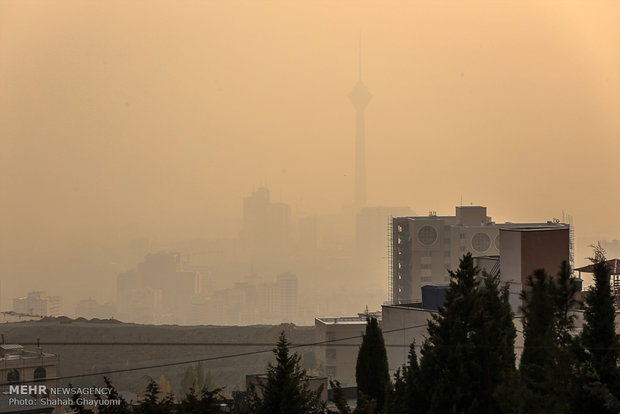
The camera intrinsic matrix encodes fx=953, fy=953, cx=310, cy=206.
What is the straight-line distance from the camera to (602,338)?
65.4 feet

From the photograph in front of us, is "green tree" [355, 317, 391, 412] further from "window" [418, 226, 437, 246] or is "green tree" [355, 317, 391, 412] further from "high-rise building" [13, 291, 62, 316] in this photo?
"high-rise building" [13, 291, 62, 316]

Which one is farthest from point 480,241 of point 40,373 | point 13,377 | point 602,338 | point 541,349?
point 602,338

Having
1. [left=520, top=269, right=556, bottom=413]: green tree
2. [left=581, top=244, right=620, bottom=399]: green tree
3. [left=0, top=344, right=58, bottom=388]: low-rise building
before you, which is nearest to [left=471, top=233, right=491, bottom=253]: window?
[left=0, top=344, right=58, bottom=388]: low-rise building

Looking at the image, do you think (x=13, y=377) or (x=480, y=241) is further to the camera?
(x=480, y=241)

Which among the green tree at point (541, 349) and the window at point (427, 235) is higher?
the window at point (427, 235)

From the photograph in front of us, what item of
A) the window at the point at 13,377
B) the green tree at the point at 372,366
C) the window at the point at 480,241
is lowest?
the window at the point at 13,377

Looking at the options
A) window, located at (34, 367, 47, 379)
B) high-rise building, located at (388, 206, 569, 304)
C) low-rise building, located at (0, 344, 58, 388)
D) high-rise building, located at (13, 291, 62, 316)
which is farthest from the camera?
high-rise building, located at (13, 291, 62, 316)

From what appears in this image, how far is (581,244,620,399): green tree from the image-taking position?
19281 mm

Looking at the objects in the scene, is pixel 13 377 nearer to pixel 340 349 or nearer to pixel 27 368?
pixel 27 368

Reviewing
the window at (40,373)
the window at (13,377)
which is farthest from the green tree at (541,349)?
the window at (40,373)

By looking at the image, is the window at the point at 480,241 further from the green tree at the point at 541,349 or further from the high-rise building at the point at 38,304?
the high-rise building at the point at 38,304

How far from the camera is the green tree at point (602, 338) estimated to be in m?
19.3

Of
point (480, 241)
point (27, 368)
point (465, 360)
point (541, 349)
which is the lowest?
point (27, 368)

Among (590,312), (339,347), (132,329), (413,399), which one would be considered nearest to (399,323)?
(413,399)
